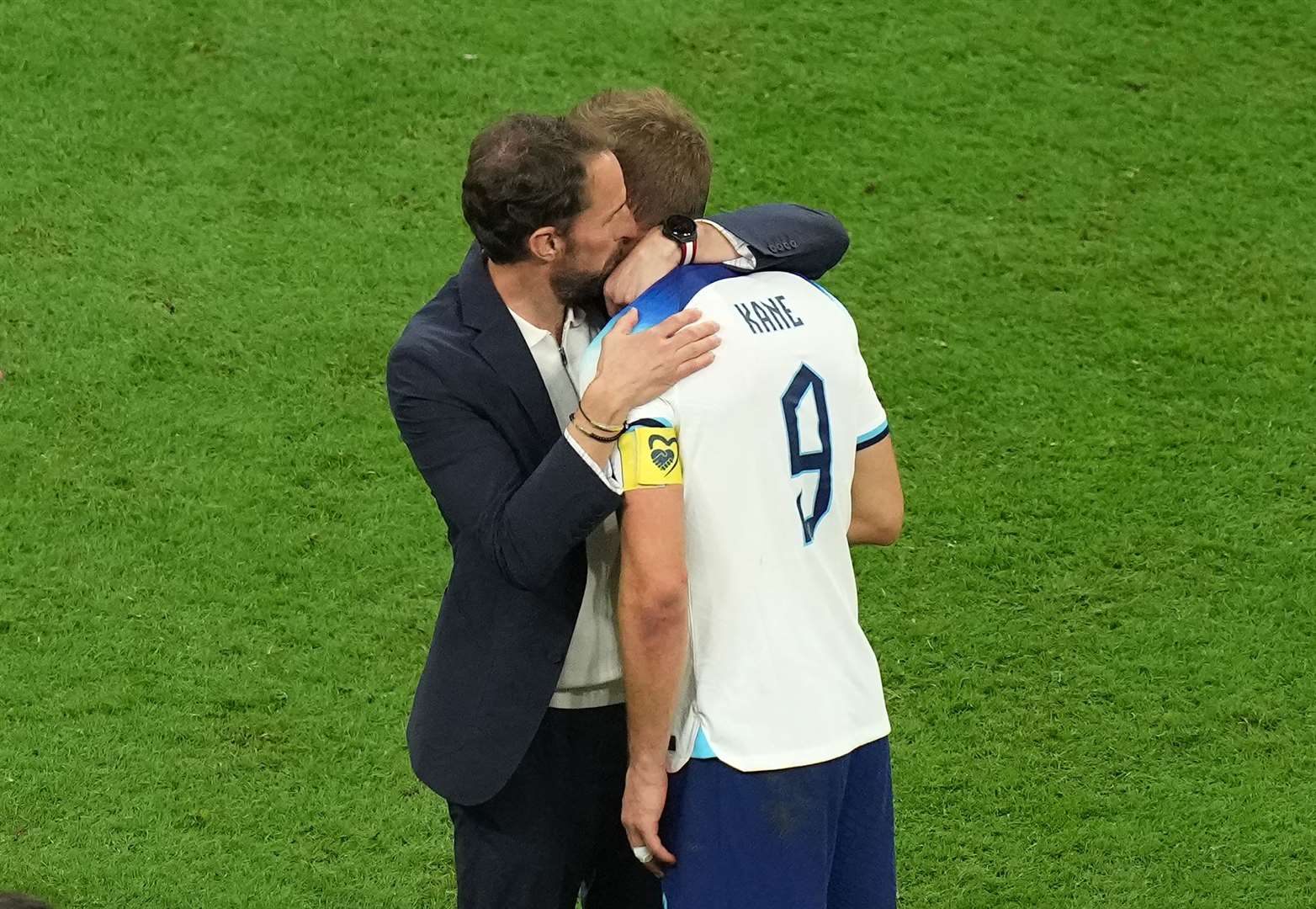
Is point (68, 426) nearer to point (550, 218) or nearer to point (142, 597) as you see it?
point (142, 597)

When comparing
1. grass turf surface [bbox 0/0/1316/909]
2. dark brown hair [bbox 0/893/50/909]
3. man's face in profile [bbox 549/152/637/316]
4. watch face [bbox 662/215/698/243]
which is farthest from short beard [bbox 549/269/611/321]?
grass turf surface [bbox 0/0/1316/909]

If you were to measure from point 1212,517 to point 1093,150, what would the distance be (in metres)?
1.63

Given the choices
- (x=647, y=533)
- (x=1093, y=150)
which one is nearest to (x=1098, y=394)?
(x=1093, y=150)

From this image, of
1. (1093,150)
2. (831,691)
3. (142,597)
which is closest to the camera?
(831,691)

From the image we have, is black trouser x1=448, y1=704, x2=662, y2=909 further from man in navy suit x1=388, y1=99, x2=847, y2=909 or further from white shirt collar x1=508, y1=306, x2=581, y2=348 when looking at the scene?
white shirt collar x1=508, y1=306, x2=581, y2=348

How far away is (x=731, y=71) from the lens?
216 inches

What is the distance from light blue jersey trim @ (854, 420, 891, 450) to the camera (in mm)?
2219

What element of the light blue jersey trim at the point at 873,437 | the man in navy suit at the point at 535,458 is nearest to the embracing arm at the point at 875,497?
the light blue jersey trim at the point at 873,437

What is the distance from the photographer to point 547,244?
2189 mm

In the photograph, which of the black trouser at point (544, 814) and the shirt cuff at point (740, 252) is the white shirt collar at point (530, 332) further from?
the black trouser at point (544, 814)

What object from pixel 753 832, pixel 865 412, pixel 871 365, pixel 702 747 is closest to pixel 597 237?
pixel 865 412

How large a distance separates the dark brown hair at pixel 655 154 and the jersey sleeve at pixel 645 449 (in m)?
0.39

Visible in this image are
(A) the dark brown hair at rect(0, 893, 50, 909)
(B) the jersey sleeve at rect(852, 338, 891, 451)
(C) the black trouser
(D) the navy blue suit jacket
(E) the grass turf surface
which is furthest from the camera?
(E) the grass turf surface

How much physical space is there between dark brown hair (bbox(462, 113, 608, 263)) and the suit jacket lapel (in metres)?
0.08
